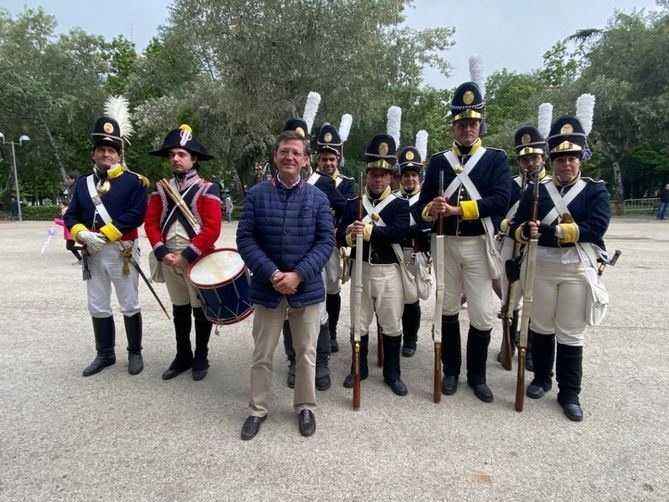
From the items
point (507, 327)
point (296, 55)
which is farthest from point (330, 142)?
point (296, 55)

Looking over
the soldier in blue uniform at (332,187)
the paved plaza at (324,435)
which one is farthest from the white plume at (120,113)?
the paved plaza at (324,435)

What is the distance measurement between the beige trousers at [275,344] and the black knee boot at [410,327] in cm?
178

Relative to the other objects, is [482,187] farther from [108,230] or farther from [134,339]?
[134,339]

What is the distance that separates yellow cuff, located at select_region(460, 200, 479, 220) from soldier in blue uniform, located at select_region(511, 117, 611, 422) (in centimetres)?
46

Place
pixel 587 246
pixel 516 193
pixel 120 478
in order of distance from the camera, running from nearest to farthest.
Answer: pixel 120 478 → pixel 587 246 → pixel 516 193

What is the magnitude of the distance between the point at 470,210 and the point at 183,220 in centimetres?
260

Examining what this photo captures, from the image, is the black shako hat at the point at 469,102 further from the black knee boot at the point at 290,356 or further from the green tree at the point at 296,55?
the green tree at the point at 296,55

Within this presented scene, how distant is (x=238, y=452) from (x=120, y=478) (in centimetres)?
75

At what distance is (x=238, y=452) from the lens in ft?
10.2

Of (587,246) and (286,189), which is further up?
(286,189)

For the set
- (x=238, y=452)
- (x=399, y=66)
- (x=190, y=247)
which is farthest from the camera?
(x=399, y=66)

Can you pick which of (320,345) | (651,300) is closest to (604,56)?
(651,300)

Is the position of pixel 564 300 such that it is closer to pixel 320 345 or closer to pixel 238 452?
pixel 320 345

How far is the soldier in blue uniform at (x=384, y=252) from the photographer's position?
399 centimetres
